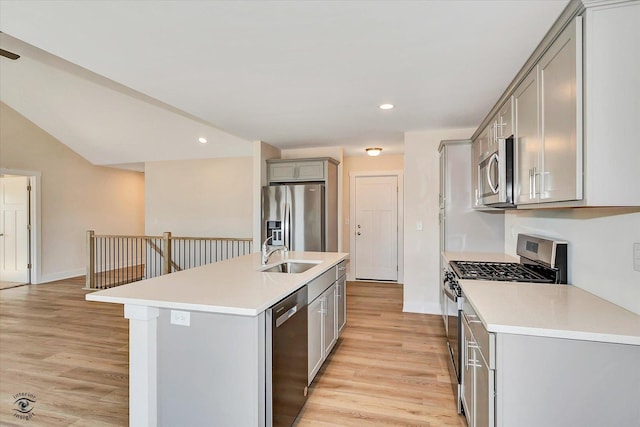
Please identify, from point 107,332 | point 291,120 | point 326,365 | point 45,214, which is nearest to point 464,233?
point 326,365

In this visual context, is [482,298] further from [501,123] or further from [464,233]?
[464,233]

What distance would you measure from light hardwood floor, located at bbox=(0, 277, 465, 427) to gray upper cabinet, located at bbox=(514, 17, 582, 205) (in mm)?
1598

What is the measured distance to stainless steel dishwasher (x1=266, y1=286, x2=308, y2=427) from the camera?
1.73 meters

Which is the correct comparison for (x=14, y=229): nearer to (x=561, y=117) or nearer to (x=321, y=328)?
(x=321, y=328)

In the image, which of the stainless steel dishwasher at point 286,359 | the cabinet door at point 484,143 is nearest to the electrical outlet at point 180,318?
the stainless steel dishwasher at point 286,359

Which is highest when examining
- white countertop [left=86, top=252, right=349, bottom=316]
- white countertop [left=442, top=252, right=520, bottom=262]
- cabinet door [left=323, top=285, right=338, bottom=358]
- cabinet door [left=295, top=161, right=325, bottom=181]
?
cabinet door [left=295, top=161, right=325, bottom=181]

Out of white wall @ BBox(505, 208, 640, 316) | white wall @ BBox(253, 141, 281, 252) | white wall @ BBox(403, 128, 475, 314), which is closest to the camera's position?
white wall @ BBox(505, 208, 640, 316)

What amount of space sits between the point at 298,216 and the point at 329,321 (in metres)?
2.14

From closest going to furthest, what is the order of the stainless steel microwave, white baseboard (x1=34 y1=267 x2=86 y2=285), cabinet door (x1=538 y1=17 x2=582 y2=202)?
1. cabinet door (x1=538 y1=17 x2=582 y2=202)
2. the stainless steel microwave
3. white baseboard (x1=34 y1=267 x2=86 y2=285)

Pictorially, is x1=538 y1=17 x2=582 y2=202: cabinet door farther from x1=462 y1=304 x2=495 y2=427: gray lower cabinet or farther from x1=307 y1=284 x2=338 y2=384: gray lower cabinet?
x1=307 y1=284 x2=338 y2=384: gray lower cabinet

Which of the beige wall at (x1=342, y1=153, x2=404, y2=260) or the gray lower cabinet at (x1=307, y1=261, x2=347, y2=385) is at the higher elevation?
the beige wall at (x1=342, y1=153, x2=404, y2=260)

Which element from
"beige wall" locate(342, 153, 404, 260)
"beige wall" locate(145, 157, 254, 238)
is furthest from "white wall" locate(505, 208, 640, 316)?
"beige wall" locate(145, 157, 254, 238)

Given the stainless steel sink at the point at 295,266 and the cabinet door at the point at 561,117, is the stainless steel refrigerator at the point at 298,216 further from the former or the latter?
the cabinet door at the point at 561,117

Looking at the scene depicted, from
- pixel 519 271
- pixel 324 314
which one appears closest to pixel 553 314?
pixel 519 271
